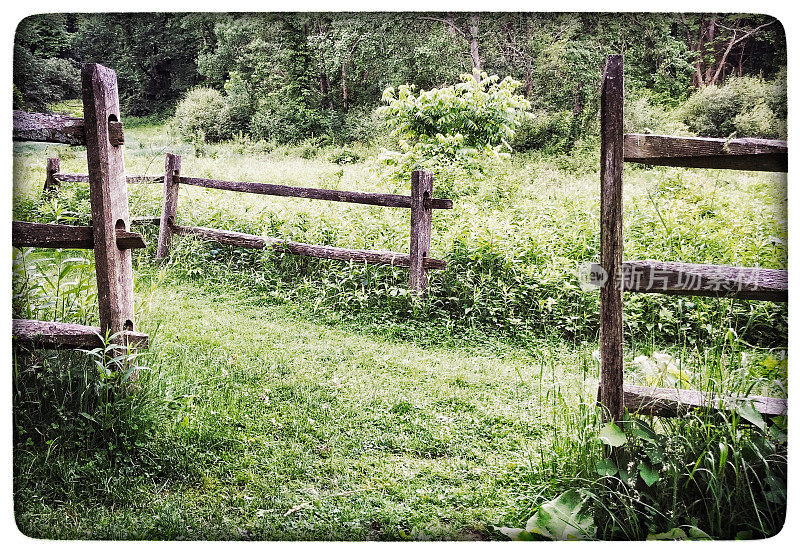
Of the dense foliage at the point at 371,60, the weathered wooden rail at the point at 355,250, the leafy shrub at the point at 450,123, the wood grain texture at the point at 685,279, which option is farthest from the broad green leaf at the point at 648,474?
the leafy shrub at the point at 450,123

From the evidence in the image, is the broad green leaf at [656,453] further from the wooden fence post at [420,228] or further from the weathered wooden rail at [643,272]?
the wooden fence post at [420,228]

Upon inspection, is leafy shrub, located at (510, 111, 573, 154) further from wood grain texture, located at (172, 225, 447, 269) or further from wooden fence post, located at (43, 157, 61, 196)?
wooden fence post, located at (43, 157, 61, 196)

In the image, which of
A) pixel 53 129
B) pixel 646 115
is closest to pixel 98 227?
pixel 53 129

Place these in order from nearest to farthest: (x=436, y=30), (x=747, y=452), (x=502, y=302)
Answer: (x=747, y=452)
(x=502, y=302)
(x=436, y=30)

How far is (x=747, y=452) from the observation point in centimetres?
187

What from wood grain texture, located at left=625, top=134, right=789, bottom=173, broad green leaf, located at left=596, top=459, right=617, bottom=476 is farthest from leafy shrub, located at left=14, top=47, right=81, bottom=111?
broad green leaf, located at left=596, top=459, right=617, bottom=476

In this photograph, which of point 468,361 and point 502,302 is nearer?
point 468,361

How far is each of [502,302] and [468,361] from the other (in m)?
0.75

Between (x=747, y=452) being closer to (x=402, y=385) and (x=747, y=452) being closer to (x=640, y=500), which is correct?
(x=640, y=500)

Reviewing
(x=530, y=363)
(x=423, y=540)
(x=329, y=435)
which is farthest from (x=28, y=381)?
(x=530, y=363)

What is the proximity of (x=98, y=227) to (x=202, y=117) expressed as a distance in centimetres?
338

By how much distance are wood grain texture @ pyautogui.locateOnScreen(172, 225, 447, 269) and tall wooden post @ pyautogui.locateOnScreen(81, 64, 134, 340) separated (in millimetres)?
2097

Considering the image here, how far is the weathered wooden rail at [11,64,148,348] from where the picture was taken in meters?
2.21

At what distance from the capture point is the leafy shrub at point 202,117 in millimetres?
5066
